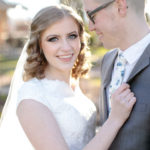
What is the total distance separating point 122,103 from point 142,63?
1.06 ft

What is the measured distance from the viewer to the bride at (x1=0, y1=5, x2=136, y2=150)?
2.28 m

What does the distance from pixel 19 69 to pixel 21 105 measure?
64 cm

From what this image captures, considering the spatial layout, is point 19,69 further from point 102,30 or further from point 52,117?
point 102,30

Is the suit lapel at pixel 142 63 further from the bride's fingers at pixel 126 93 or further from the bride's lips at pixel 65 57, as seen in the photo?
the bride's lips at pixel 65 57

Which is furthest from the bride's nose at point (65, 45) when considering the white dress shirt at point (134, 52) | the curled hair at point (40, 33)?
the white dress shirt at point (134, 52)

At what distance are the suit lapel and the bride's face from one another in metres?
0.68

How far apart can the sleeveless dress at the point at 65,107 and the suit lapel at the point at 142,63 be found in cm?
73

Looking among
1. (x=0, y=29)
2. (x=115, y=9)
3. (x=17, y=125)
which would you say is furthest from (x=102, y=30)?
(x=0, y=29)

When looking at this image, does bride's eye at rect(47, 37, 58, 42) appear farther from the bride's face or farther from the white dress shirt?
the white dress shirt

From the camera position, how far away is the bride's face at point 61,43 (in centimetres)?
254

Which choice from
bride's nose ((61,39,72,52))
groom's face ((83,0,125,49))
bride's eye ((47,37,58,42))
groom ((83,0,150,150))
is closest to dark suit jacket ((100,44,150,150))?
groom ((83,0,150,150))

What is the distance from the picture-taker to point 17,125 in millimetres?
2889

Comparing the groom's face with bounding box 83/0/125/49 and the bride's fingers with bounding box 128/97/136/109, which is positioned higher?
the groom's face with bounding box 83/0/125/49

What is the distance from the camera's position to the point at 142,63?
2127 millimetres
